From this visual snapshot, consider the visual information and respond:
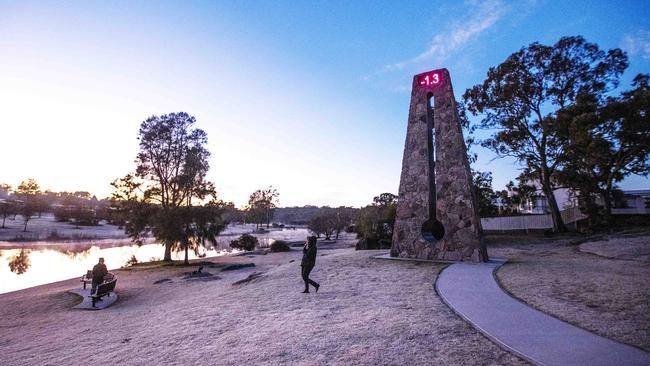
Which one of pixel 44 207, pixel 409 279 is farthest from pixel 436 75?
pixel 44 207

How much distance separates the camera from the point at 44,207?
86000 millimetres

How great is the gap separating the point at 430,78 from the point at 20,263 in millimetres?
36202

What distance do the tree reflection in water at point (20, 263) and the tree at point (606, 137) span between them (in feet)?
140

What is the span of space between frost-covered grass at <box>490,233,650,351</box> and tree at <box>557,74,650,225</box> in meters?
11.6

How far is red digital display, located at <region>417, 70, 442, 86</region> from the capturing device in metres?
15.6

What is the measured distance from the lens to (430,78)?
1583 cm

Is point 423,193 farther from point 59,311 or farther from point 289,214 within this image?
point 289,214

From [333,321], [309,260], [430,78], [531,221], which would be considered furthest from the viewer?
[531,221]

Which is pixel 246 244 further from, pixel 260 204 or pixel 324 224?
pixel 260 204

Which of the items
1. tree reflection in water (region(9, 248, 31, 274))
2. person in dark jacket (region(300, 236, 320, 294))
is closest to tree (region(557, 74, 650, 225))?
person in dark jacket (region(300, 236, 320, 294))

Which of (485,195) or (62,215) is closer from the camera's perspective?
(485,195)

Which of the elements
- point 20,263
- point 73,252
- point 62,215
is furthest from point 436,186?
point 62,215

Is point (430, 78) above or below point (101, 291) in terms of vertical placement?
above

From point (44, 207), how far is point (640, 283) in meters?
115
